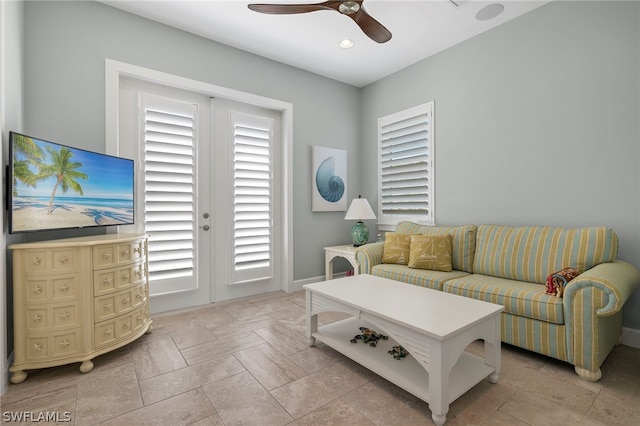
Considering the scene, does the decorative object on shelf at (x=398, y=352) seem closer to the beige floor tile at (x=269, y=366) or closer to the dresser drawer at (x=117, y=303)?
the beige floor tile at (x=269, y=366)

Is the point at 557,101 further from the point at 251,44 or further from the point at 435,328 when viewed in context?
the point at 251,44

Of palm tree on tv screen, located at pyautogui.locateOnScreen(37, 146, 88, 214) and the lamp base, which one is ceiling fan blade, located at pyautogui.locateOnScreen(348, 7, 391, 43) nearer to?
the lamp base

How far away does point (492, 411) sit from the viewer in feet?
5.47

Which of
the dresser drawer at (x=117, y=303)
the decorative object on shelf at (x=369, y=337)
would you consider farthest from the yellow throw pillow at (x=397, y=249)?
the dresser drawer at (x=117, y=303)

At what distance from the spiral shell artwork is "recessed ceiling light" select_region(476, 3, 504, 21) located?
2.25 metres

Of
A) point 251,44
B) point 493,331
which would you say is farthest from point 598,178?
point 251,44

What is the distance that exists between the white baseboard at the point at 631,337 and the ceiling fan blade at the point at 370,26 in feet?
9.93

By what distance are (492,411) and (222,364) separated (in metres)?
1.69

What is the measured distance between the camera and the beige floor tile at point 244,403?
161 cm

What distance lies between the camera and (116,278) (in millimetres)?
2258

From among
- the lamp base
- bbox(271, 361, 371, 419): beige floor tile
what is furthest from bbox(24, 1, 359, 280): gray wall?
bbox(271, 361, 371, 419): beige floor tile

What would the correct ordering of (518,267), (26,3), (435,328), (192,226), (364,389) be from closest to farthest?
1. (435,328)
2. (364,389)
3. (26,3)
4. (518,267)
5. (192,226)

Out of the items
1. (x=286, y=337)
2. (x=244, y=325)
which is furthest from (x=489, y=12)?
(x=244, y=325)

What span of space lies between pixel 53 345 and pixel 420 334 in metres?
2.29
